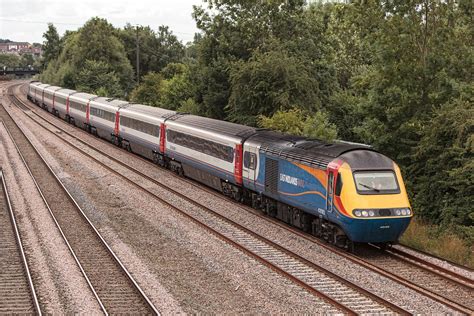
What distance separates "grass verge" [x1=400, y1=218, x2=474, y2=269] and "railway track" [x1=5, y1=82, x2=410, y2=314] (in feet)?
14.1

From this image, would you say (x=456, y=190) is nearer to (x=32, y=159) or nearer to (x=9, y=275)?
(x=9, y=275)

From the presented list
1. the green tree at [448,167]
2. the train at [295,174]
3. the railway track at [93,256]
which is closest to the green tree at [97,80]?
the train at [295,174]

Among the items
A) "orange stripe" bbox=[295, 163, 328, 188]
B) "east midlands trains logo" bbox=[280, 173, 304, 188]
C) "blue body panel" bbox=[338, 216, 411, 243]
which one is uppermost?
"orange stripe" bbox=[295, 163, 328, 188]

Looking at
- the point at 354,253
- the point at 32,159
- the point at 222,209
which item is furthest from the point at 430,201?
the point at 32,159

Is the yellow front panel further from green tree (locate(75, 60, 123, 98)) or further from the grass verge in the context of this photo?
green tree (locate(75, 60, 123, 98))

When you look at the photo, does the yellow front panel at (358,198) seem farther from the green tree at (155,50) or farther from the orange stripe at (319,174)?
the green tree at (155,50)

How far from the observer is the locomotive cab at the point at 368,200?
56.5 feet

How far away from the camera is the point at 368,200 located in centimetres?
1739

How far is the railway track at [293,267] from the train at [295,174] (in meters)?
1.73

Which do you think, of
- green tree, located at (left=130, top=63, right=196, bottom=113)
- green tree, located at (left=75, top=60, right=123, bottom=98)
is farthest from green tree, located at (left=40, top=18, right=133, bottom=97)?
green tree, located at (left=130, top=63, right=196, bottom=113)

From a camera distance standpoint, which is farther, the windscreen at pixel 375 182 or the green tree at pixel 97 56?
the green tree at pixel 97 56

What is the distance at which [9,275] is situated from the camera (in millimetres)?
16344

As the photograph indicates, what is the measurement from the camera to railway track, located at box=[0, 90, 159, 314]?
14206 millimetres

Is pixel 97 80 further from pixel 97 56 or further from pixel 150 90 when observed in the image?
pixel 150 90
